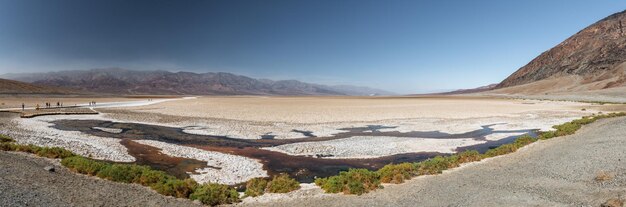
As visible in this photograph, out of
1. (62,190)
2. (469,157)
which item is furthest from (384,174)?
(62,190)

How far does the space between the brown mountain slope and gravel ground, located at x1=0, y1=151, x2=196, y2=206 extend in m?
141

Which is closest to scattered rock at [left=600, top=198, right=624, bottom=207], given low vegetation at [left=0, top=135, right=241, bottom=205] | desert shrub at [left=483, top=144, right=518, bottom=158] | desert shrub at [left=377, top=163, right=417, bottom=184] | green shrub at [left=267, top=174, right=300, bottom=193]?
desert shrub at [left=377, top=163, right=417, bottom=184]

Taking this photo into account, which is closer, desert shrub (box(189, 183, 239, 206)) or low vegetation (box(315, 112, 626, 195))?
desert shrub (box(189, 183, 239, 206))

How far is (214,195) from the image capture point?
1230cm

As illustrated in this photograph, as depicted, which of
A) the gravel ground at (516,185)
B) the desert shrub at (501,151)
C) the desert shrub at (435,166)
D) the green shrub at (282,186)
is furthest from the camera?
the desert shrub at (501,151)

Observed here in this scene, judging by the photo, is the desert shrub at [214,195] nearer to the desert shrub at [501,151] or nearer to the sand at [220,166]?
the sand at [220,166]

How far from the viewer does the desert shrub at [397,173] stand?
48.6 feet

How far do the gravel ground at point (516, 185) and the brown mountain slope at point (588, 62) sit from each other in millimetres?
126949

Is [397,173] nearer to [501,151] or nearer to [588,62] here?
[501,151]

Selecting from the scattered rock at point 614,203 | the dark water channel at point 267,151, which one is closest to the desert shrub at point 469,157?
the dark water channel at point 267,151

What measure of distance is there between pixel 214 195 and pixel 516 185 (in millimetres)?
10437

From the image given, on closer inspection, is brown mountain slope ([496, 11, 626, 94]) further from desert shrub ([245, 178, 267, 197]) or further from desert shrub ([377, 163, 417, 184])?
desert shrub ([245, 178, 267, 197])

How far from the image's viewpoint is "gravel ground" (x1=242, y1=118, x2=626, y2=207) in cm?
1143

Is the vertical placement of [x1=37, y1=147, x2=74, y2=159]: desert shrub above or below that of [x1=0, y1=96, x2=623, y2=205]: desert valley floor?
above
